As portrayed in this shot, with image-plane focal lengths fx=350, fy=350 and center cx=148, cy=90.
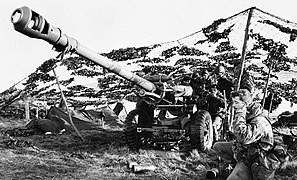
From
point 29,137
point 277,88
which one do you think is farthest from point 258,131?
point 29,137

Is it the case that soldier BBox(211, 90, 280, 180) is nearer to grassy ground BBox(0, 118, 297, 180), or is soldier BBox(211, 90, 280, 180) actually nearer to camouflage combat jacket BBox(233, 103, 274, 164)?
camouflage combat jacket BBox(233, 103, 274, 164)

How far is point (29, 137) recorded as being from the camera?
10.2 metres

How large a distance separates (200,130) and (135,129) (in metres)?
1.62

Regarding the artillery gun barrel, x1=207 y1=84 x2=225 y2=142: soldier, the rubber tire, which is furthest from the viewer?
x1=207 y1=84 x2=225 y2=142: soldier

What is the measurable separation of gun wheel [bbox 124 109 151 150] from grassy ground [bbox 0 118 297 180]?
0.25m

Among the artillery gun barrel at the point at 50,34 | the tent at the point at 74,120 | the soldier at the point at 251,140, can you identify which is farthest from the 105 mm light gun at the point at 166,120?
the tent at the point at 74,120

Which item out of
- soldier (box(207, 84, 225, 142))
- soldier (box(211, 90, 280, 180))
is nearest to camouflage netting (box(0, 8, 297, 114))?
soldier (box(207, 84, 225, 142))

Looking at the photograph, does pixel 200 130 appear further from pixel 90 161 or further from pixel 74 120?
pixel 74 120

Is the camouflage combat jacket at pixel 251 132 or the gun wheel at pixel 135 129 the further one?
the gun wheel at pixel 135 129

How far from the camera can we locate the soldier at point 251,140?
4.33m

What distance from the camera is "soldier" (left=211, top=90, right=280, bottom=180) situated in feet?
14.2

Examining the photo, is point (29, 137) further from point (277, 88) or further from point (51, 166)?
point (277, 88)

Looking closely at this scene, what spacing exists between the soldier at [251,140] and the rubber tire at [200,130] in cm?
301

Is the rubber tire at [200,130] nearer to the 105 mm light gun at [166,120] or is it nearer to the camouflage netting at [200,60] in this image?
the 105 mm light gun at [166,120]
